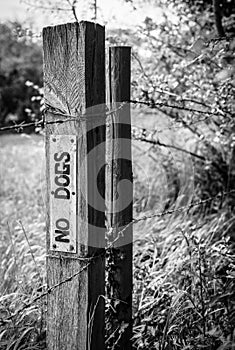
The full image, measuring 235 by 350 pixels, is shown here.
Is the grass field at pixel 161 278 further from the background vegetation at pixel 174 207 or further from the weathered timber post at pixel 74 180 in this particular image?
the weathered timber post at pixel 74 180

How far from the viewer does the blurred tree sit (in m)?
16.9

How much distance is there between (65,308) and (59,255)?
0.21 m

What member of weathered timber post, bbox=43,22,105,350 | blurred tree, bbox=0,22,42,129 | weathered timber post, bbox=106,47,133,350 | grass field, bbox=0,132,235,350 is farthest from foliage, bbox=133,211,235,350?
blurred tree, bbox=0,22,42,129

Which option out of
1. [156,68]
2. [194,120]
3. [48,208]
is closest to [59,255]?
[48,208]

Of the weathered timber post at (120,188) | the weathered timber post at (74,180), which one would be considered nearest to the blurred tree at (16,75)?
the weathered timber post at (120,188)

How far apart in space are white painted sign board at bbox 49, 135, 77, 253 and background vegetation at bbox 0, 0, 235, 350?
1.04 feet

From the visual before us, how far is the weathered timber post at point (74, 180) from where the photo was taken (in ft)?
7.19

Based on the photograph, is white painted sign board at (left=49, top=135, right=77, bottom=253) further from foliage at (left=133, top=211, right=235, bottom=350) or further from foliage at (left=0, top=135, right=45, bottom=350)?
foliage at (left=133, top=211, right=235, bottom=350)

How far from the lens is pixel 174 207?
4586 millimetres

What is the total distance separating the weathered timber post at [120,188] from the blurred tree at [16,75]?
13417mm

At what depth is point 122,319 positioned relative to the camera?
8.50 ft

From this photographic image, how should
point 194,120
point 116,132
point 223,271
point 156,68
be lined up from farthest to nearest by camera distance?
1. point 156,68
2. point 194,120
3. point 223,271
4. point 116,132

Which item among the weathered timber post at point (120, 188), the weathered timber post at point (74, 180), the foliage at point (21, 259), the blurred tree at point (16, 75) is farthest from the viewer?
the blurred tree at point (16, 75)

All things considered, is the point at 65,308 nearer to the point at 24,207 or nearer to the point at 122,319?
the point at 122,319
